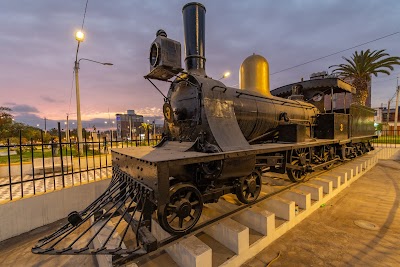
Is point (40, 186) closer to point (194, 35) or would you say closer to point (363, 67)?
point (194, 35)

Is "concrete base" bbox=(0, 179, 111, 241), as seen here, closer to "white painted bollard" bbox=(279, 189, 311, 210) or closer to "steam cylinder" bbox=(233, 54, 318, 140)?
"steam cylinder" bbox=(233, 54, 318, 140)

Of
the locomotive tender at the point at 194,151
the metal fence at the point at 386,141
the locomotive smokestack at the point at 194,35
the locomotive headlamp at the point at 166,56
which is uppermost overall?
the locomotive smokestack at the point at 194,35

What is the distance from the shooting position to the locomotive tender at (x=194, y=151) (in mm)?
2885

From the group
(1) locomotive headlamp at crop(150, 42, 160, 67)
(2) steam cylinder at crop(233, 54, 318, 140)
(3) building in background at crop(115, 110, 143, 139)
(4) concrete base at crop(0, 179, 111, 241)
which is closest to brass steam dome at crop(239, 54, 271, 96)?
(2) steam cylinder at crop(233, 54, 318, 140)

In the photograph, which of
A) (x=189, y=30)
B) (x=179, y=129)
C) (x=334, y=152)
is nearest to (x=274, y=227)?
(x=179, y=129)

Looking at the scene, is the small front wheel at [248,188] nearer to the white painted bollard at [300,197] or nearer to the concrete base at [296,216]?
the concrete base at [296,216]

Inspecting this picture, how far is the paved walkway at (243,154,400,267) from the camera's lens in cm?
323

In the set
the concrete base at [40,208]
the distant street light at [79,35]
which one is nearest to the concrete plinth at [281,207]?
the concrete base at [40,208]

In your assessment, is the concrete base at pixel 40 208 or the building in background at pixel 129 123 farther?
the building in background at pixel 129 123

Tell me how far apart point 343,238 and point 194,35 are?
4.96 metres

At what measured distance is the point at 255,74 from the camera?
6328mm

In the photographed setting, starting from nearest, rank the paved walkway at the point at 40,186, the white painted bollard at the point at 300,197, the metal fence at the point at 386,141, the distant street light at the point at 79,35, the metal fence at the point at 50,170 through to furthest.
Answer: the white painted bollard at the point at 300,197
the metal fence at the point at 50,170
the paved walkway at the point at 40,186
the distant street light at the point at 79,35
the metal fence at the point at 386,141

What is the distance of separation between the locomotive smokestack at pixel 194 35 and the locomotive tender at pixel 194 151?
2cm

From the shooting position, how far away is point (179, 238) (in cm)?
299
